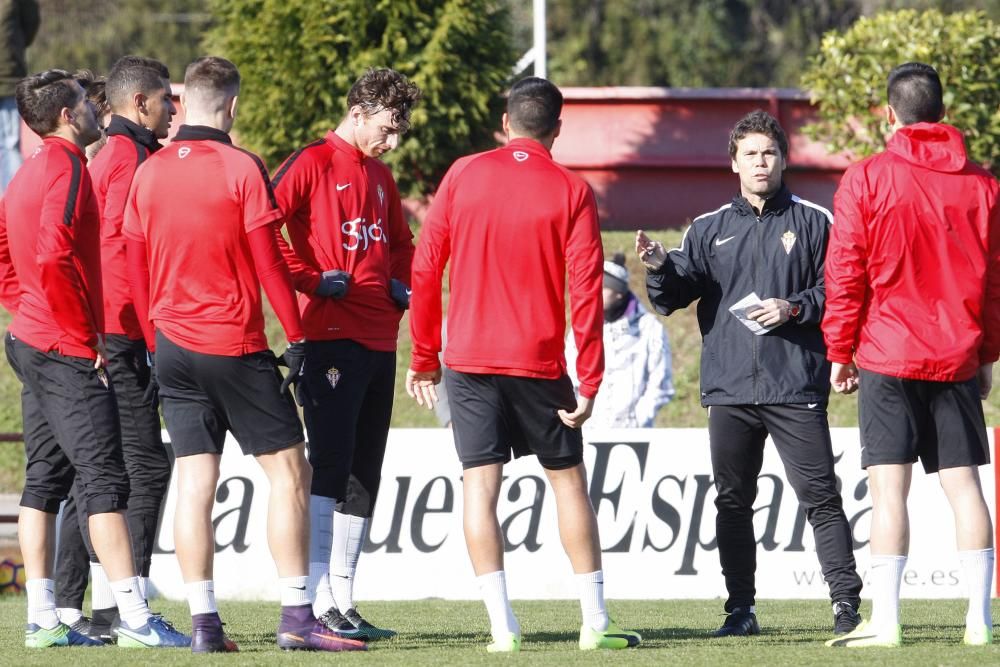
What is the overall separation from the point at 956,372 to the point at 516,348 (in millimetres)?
1659

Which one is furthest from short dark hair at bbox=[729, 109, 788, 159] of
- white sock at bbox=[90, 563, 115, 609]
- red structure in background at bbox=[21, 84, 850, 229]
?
red structure in background at bbox=[21, 84, 850, 229]

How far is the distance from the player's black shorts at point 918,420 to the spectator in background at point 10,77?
11.0 m

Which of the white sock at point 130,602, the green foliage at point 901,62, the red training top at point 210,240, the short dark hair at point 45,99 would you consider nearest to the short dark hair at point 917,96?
the red training top at point 210,240

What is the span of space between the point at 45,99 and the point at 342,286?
4.64ft

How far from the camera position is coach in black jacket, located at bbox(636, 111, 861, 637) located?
620cm

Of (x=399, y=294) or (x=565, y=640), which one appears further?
(x=399, y=294)

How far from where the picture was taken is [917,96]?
5.66m

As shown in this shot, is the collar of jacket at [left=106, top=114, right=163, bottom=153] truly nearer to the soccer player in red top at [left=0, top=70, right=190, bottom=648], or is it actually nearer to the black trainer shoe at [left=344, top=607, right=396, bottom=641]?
the soccer player in red top at [left=0, top=70, right=190, bottom=648]

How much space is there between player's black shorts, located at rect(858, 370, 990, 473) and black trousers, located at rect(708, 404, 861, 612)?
1.72 feet

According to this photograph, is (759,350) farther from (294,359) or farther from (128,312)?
(128,312)

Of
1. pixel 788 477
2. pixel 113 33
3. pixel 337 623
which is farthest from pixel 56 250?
pixel 113 33

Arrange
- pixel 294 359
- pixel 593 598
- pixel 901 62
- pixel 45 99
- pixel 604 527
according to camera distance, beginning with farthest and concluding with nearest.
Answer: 1. pixel 901 62
2. pixel 604 527
3. pixel 45 99
4. pixel 593 598
5. pixel 294 359

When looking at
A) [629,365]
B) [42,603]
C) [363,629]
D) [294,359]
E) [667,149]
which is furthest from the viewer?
[667,149]

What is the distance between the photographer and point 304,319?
620 centimetres
